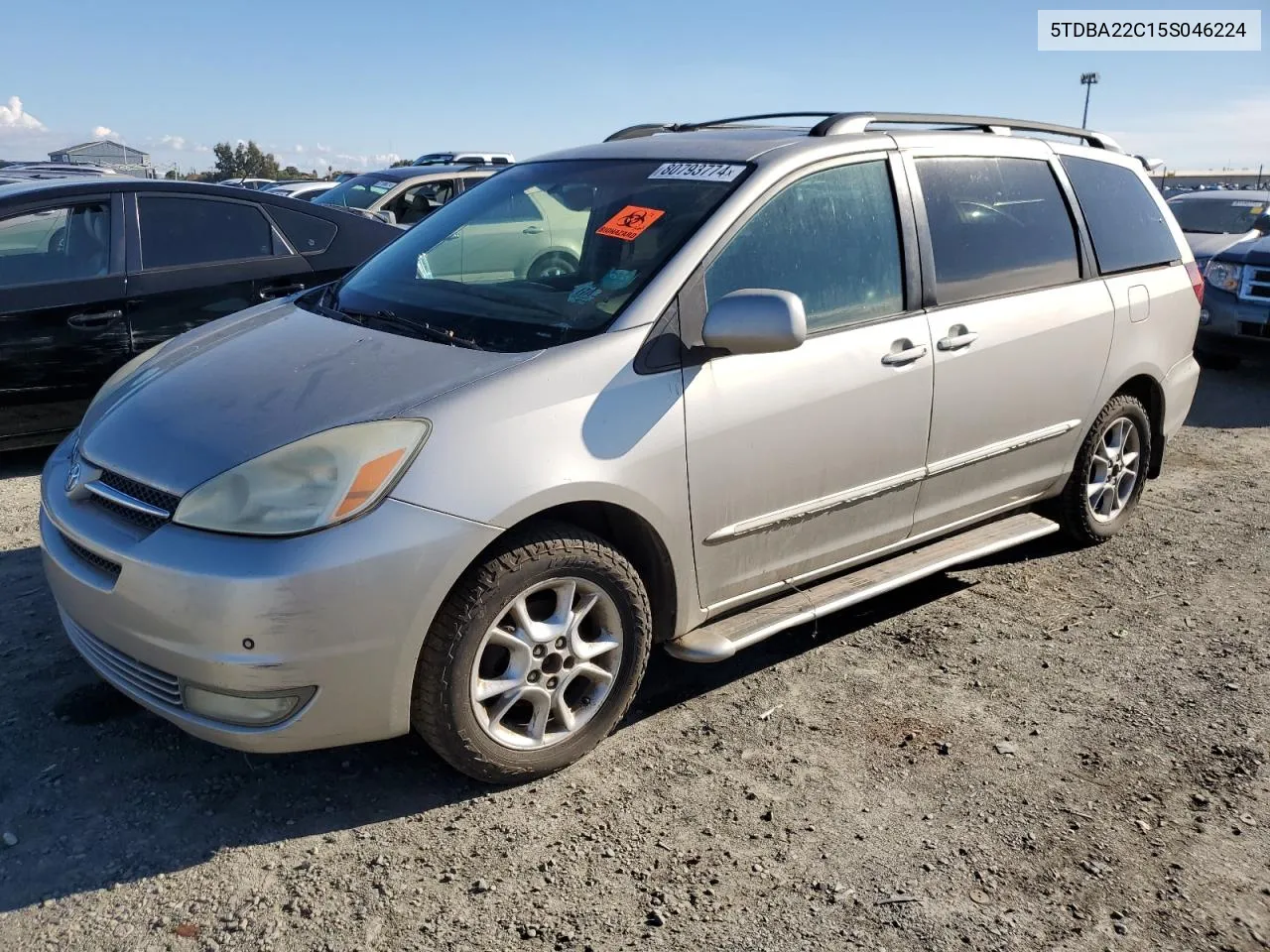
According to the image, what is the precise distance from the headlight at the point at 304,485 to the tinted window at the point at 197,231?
3.70 m

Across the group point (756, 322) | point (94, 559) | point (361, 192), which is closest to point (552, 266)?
point (756, 322)

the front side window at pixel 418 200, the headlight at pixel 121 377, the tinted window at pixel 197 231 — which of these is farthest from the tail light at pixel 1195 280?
the front side window at pixel 418 200

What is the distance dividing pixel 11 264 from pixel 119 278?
1.64ft

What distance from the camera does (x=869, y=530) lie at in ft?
12.3

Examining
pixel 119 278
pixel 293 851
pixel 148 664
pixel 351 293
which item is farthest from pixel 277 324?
pixel 119 278

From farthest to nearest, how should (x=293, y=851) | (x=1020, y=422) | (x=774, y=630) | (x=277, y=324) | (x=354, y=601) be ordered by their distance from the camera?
(x=1020, y=422)
(x=277, y=324)
(x=774, y=630)
(x=293, y=851)
(x=354, y=601)

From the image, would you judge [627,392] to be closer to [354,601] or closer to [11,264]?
[354,601]

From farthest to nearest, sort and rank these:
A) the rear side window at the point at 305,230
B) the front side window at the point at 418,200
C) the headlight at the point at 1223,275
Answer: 1. the front side window at the point at 418,200
2. the headlight at the point at 1223,275
3. the rear side window at the point at 305,230

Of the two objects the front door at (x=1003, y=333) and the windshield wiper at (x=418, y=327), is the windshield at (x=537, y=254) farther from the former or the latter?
the front door at (x=1003, y=333)

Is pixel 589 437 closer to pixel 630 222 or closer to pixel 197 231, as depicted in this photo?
pixel 630 222

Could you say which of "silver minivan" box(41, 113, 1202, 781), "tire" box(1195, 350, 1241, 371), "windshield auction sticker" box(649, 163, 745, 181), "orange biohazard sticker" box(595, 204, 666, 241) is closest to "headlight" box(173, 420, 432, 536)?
"silver minivan" box(41, 113, 1202, 781)

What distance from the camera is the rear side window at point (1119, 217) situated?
459cm

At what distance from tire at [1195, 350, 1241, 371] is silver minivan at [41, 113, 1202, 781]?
5959 mm

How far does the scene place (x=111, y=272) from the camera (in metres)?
5.63
